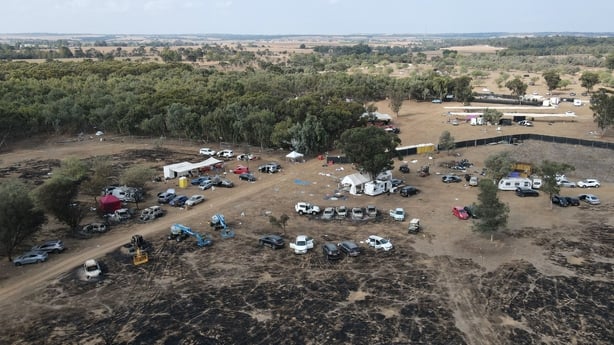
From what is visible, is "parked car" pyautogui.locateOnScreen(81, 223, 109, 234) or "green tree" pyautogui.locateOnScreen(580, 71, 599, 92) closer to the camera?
"parked car" pyautogui.locateOnScreen(81, 223, 109, 234)

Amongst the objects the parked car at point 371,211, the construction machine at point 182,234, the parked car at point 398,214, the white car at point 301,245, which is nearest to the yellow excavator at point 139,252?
the construction machine at point 182,234

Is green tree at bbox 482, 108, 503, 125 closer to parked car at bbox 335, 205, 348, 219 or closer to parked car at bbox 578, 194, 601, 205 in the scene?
parked car at bbox 578, 194, 601, 205

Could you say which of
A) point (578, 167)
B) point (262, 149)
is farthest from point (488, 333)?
point (262, 149)

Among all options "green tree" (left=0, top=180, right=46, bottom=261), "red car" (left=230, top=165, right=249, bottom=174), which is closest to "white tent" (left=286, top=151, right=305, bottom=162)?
"red car" (left=230, top=165, right=249, bottom=174)

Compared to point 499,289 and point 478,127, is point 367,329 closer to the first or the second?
point 499,289

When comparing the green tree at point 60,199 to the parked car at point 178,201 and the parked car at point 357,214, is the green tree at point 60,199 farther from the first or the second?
the parked car at point 357,214
